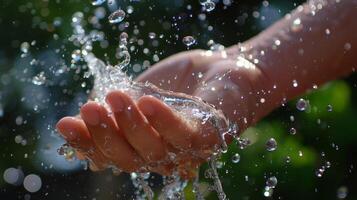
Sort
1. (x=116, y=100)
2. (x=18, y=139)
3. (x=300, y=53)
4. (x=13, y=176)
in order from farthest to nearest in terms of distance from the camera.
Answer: (x=13, y=176) < (x=18, y=139) < (x=300, y=53) < (x=116, y=100)

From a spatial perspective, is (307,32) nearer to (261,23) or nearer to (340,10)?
(340,10)

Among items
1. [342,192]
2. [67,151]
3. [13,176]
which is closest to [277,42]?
[67,151]

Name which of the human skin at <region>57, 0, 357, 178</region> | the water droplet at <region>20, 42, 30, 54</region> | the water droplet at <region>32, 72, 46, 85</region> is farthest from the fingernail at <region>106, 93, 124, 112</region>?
the water droplet at <region>20, 42, 30, 54</region>

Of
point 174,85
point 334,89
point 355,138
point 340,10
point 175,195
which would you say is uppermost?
point 340,10

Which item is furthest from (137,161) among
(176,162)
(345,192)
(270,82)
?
(345,192)

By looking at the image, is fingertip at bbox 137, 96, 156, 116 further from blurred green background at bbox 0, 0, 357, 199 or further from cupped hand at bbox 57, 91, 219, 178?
blurred green background at bbox 0, 0, 357, 199

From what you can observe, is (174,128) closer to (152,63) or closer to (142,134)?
(142,134)
